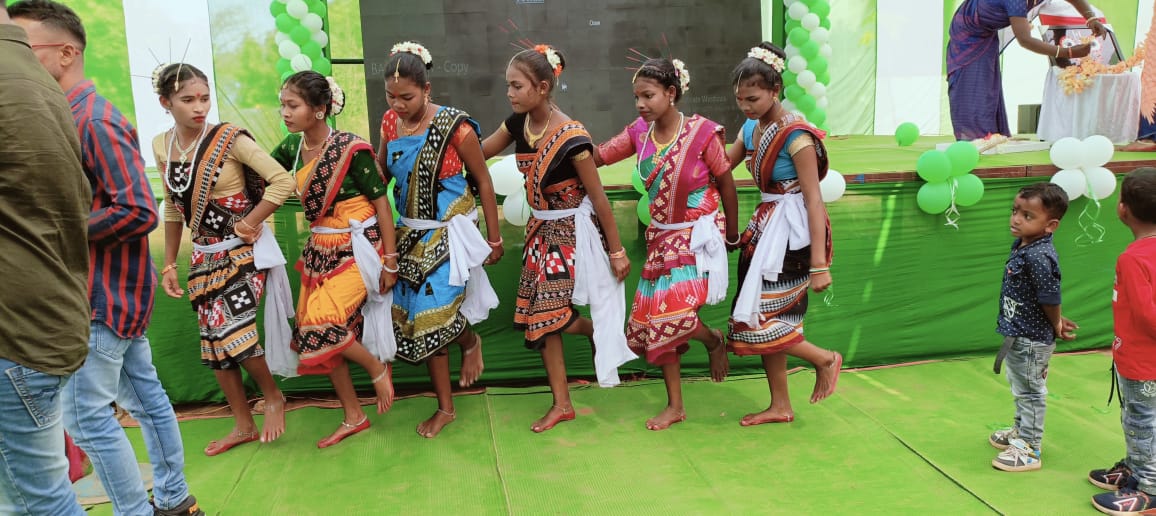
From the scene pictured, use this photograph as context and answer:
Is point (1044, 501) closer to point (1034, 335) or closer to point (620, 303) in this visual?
point (1034, 335)

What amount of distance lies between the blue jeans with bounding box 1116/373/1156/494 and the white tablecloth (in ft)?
10.2

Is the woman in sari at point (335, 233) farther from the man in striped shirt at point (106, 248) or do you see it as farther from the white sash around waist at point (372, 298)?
the man in striped shirt at point (106, 248)

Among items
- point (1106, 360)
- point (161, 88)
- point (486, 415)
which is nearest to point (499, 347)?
point (486, 415)

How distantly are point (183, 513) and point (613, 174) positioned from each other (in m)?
2.54

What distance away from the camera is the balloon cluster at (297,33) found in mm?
5320

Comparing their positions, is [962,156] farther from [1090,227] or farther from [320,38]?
[320,38]

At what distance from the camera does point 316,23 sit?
539 cm

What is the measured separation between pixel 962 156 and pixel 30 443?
3.65 metres

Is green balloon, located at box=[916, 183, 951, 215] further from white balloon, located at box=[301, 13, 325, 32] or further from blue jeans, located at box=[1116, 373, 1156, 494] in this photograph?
white balloon, located at box=[301, 13, 325, 32]

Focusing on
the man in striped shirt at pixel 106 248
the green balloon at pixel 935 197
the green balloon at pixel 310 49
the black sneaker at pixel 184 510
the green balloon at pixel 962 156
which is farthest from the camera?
the green balloon at pixel 310 49

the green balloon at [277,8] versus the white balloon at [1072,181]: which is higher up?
the green balloon at [277,8]

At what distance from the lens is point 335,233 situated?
3.10m

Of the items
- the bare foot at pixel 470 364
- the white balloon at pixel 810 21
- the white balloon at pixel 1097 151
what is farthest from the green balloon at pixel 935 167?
the white balloon at pixel 810 21

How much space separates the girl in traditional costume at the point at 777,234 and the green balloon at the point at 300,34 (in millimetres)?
3298
